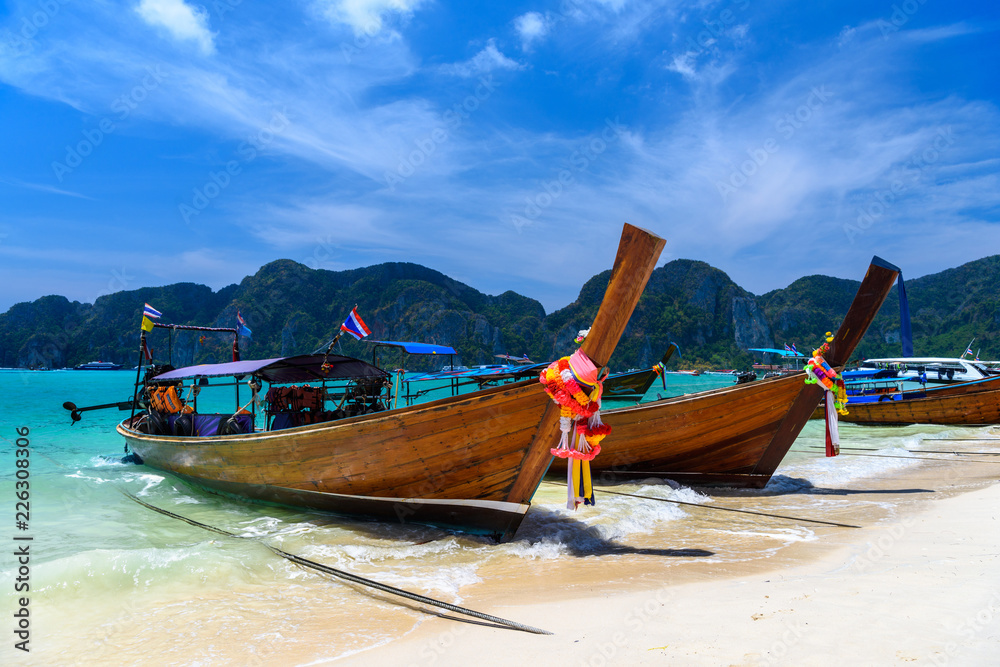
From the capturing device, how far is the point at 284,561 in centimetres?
571

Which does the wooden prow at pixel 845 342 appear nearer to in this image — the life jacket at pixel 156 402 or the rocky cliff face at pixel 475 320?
the life jacket at pixel 156 402

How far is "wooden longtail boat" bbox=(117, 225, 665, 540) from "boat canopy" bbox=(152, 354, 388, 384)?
159 cm

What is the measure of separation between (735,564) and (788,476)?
6.15 metres

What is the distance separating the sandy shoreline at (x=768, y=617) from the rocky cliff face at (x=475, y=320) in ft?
215

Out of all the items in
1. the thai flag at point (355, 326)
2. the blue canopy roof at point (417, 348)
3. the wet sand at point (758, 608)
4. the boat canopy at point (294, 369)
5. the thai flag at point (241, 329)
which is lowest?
the wet sand at point (758, 608)

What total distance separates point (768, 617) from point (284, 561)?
15.9 ft

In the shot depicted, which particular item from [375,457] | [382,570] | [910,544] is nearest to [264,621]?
[382,570]

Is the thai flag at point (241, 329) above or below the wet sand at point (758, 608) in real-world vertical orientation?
above

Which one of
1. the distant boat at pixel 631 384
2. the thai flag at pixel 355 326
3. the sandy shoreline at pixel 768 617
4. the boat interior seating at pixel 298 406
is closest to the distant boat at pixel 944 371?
the distant boat at pixel 631 384

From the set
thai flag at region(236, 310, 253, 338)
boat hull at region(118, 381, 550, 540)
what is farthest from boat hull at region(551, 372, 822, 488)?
thai flag at region(236, 310, 253, 338)

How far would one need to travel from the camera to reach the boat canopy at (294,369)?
814 centimetres

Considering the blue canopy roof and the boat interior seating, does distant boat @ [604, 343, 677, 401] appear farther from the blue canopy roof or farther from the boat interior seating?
the boat interior seating

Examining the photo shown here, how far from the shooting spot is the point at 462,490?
567 cm

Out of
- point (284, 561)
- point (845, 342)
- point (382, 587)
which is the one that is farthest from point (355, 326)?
point (845, 342)
